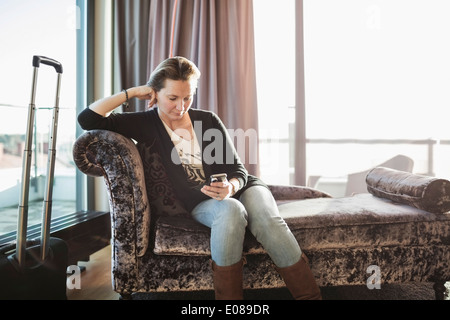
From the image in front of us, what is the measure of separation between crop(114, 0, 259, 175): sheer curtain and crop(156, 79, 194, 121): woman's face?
1108mm

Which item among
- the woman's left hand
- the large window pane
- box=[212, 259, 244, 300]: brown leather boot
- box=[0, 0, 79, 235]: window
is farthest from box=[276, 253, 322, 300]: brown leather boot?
the large window pane

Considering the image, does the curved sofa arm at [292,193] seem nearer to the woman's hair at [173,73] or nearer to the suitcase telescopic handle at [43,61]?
the woman's hair at [173,73]

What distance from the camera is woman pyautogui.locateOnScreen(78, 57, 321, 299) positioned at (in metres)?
1.14

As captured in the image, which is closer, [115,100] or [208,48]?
[115,100]

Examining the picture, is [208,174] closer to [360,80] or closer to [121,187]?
[121,187]

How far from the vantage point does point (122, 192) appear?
1.22 metres

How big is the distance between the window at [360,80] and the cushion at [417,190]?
50.2 inches

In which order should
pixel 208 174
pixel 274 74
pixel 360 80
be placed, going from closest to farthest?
pixel 208 174
pixel 274 74
pixel 360 80

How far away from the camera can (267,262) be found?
1.31 m

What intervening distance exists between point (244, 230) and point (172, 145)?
1.60 feet

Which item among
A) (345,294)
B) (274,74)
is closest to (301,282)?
(345,294)

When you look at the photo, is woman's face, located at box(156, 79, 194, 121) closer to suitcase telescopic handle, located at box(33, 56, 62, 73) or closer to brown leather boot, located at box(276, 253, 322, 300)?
suitcase telescopic handle, located at box(33, 56, 62, 73)

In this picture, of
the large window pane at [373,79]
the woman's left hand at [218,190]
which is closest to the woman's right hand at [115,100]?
the woman's left hand at [218,190]
